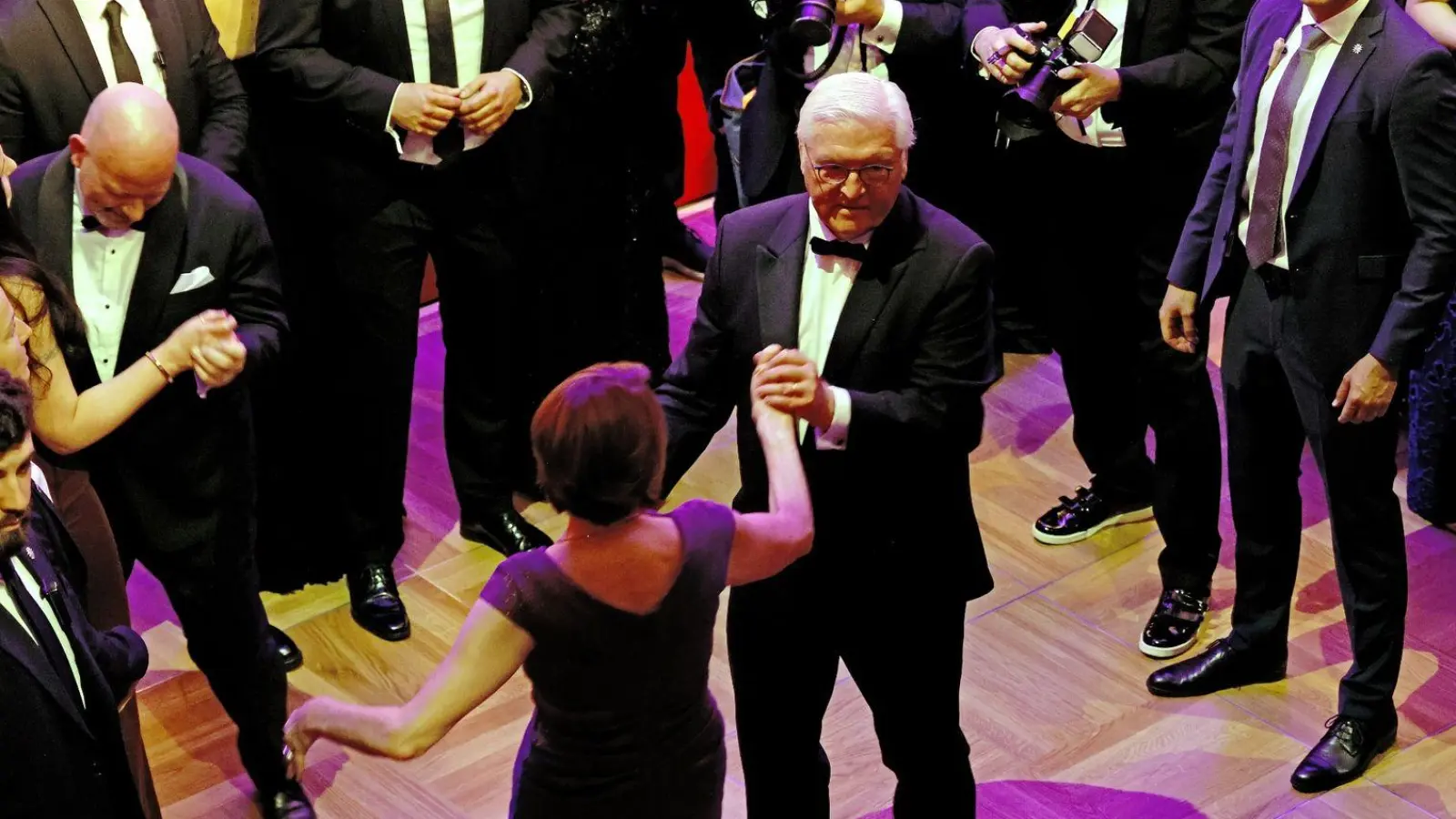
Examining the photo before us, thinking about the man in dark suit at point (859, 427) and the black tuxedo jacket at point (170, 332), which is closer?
the man in dark suit at point (859, 427)

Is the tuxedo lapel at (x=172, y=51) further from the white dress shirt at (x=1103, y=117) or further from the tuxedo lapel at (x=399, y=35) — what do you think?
the white dress shirt at (x=1103, y=117)

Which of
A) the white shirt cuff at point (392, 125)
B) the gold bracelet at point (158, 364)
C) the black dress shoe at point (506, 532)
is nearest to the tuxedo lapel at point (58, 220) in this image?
the gold bracelet at point (158, 364)

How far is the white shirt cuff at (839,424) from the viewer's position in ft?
9.02

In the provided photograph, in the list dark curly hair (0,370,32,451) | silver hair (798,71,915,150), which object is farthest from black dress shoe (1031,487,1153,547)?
dark curly hair (0,370,32,451)

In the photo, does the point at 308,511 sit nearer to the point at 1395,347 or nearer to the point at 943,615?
the point at 943,615

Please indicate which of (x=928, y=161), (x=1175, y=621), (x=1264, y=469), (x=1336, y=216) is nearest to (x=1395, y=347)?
(x=1336, y=216)

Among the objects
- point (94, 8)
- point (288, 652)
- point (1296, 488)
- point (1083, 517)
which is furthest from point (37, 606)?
point (1083, 517)

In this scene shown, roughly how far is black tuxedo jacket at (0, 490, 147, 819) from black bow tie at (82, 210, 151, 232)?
26.5 inches

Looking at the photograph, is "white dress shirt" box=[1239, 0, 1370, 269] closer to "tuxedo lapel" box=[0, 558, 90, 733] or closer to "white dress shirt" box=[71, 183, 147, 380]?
"white dress shirt" box=[71, 183, 147, 380]

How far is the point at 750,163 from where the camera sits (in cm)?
436

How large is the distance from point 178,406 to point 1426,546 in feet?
10.5

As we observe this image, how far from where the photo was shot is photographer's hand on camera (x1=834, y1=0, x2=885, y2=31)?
Answer: 4090 millimetres

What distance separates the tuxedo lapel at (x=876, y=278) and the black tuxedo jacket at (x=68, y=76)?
5.21 feet

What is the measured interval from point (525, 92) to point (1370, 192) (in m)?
1.93
